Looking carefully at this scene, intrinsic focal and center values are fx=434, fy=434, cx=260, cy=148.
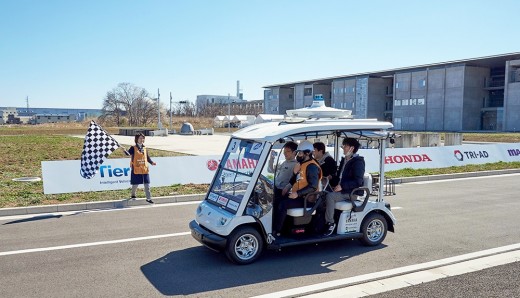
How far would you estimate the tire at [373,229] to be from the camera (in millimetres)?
7223

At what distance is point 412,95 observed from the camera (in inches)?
2773

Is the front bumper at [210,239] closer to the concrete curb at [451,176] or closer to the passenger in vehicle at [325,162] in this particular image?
the passenger in vehicle at [325,162]

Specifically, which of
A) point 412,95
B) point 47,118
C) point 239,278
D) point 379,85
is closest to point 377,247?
point 239,278

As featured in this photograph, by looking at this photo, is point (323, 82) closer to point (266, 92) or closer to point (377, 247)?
point (266, 92)

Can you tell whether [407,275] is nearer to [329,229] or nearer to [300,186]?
[329,229]

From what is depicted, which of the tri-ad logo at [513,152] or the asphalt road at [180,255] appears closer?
the asphalt road at [180,255]

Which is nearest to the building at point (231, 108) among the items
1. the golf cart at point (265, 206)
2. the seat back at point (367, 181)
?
the seat back at point (367, 181)

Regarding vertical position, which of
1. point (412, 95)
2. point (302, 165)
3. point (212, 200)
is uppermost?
point (412, 95)

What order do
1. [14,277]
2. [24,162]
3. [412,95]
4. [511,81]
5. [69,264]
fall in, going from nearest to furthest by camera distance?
1. [14,277]
2. [69,264]
3. [24,162]
4. [511,81]
5. [412,95]

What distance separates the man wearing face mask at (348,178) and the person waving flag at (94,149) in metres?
6.64

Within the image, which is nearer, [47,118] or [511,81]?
[511,81]

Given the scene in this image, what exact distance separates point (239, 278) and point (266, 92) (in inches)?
3928

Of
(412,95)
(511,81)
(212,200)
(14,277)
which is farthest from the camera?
(412,95)

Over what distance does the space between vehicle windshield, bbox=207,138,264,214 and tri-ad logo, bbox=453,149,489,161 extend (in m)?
15.3
